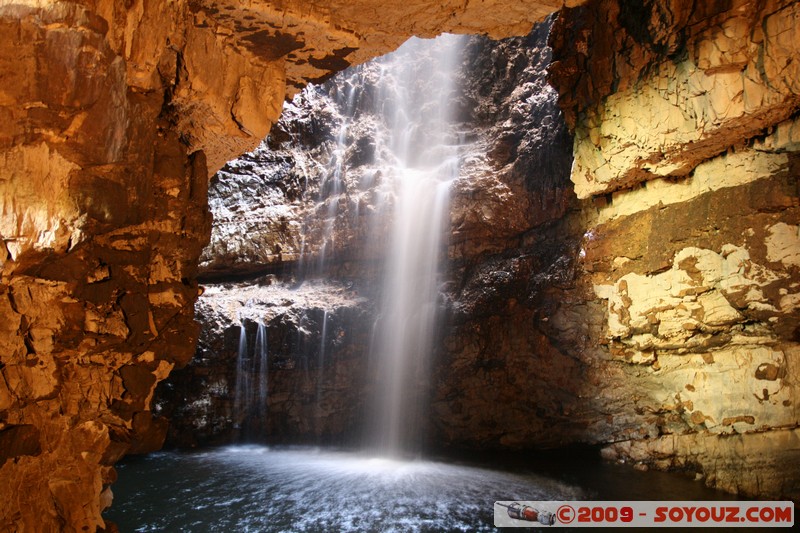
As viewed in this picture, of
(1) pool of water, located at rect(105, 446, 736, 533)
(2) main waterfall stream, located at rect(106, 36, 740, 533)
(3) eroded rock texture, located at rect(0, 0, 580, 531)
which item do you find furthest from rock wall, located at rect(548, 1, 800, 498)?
(3) eroded rock texture, located at rect(0, 0, 580, 531)

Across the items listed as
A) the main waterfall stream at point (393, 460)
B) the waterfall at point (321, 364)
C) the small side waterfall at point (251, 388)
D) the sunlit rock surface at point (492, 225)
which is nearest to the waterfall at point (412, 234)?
the main waterfall stream at point (393, 460)

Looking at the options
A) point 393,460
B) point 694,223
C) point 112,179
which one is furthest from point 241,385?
point 694,223

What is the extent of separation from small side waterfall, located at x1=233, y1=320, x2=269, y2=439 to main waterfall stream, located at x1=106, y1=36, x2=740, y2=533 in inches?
1.0

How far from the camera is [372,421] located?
11.9 metres

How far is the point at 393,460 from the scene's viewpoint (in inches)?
415

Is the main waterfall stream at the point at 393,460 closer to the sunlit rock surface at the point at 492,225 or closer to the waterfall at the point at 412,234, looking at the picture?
the waterfall at the point at 412,234

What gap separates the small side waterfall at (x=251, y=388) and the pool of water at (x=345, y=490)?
1.56 meters

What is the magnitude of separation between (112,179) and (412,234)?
9.43m

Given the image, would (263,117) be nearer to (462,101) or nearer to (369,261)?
(369,261)

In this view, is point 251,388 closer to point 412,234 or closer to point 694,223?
point 412,234

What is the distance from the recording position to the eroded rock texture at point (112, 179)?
318 centimetres

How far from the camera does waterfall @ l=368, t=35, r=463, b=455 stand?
11.7 m

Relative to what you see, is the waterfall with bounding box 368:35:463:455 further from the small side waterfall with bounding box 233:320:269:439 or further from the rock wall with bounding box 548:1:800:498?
the rock wall with bounding box 548:1:800:498

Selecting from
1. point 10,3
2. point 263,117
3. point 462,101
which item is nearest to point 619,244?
point 263,117
